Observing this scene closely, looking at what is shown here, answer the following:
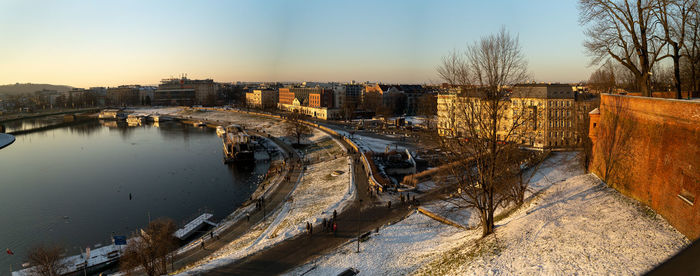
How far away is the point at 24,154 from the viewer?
205 ft

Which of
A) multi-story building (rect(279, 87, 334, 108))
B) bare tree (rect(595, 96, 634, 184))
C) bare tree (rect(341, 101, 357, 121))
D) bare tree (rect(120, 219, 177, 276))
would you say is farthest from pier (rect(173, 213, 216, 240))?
multi-story building (rect(279, 87, 334, 108))

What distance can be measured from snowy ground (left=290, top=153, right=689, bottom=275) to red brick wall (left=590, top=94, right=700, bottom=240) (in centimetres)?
57

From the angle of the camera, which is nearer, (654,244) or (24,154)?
(654,244)

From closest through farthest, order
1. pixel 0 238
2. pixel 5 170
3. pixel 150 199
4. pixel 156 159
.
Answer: pixel 0 238, pixel 150 199, pixel 5 170, pixel 156 159

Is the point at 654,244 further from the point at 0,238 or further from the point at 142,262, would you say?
the point at 0,238

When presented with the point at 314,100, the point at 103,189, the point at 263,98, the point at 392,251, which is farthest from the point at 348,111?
the point at 392,251

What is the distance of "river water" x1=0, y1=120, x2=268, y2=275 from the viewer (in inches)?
1123

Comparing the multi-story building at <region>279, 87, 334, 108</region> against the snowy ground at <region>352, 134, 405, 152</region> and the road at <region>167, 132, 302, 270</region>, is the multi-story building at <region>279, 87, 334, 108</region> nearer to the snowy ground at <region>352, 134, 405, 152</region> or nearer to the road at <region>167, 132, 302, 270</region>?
the snowy ground at <region>352, 134, 405, 152</region>

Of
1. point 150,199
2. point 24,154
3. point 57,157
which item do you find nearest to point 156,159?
point 57,157

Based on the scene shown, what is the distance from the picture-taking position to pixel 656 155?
14875mm

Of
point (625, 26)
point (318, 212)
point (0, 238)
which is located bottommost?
point (0, 238)

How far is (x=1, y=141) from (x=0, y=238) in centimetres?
6443

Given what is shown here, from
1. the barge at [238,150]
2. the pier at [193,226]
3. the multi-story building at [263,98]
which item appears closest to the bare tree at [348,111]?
the barge at [238,150]

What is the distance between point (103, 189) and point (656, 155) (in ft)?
147
